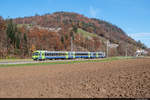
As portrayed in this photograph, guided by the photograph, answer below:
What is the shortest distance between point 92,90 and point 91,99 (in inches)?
74.8

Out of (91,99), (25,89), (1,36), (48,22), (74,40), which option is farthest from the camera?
(48,22)

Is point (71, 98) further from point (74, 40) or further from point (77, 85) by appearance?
Result: point (74, 40)

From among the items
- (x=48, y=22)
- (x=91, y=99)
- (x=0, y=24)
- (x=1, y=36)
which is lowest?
(x=91, y=99)

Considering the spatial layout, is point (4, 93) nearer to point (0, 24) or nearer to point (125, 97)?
point (125, 97)

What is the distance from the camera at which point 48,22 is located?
186 m

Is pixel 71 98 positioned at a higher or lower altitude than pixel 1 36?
lower

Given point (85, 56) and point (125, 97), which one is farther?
point (85, 56)

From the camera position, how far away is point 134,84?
1369cm

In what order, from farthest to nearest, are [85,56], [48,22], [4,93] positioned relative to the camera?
[48,22] < [85,56] < [4,93]

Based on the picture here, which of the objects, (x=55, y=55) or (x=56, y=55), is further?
(x=56, y=55)

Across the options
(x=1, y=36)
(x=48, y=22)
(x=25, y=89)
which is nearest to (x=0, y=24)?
(x=1, y=36)

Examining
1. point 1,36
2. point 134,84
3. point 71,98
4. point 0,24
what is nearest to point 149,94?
point 134,84

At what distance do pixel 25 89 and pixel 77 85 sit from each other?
3.77 meters

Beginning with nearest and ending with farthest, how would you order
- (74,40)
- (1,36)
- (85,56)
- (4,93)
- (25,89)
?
(4,93)
(25,89)
(85,56)
(1,36)
(74,40)
